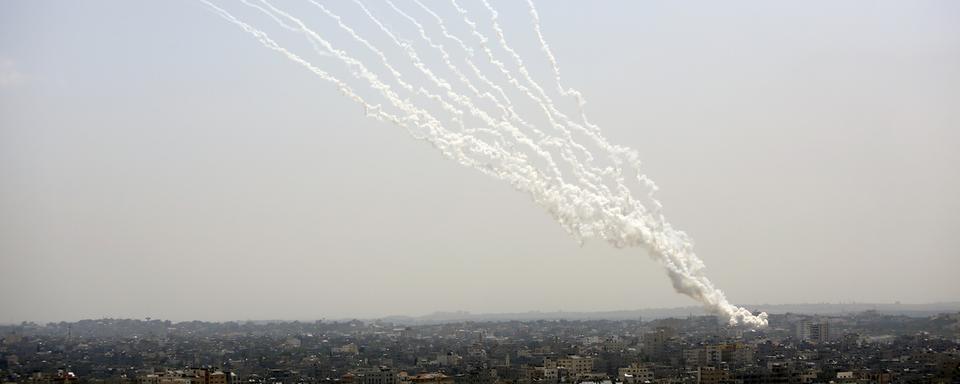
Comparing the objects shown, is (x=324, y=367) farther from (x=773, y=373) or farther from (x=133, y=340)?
(x=133, y=340)

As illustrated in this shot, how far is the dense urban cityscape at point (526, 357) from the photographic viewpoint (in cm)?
6825

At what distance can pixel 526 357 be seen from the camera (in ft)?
305

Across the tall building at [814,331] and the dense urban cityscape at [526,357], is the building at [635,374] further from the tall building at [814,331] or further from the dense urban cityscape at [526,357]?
the tall building at [814,331]

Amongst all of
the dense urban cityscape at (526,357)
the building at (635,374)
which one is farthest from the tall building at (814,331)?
the building at (635,374)

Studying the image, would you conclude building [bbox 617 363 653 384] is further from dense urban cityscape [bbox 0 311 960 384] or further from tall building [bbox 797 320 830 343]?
tall building [bbox 797 320 830 343]

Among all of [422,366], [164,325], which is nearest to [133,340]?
[164,325]

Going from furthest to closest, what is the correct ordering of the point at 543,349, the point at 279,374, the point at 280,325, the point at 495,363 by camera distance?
the point at 280,325, the point at 543,349, the point at 495,363, the point at 279,374

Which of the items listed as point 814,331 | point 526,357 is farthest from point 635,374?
point 814,331

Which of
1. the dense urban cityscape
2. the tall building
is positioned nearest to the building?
the dense urban cityscape

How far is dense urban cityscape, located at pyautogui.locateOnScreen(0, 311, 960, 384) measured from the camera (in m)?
68.2

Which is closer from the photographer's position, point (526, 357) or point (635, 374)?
point (635, 374)

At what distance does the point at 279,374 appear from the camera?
264 feet

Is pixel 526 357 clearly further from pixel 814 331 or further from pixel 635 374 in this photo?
pixel 814 331

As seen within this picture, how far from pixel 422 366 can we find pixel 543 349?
1679 cm
